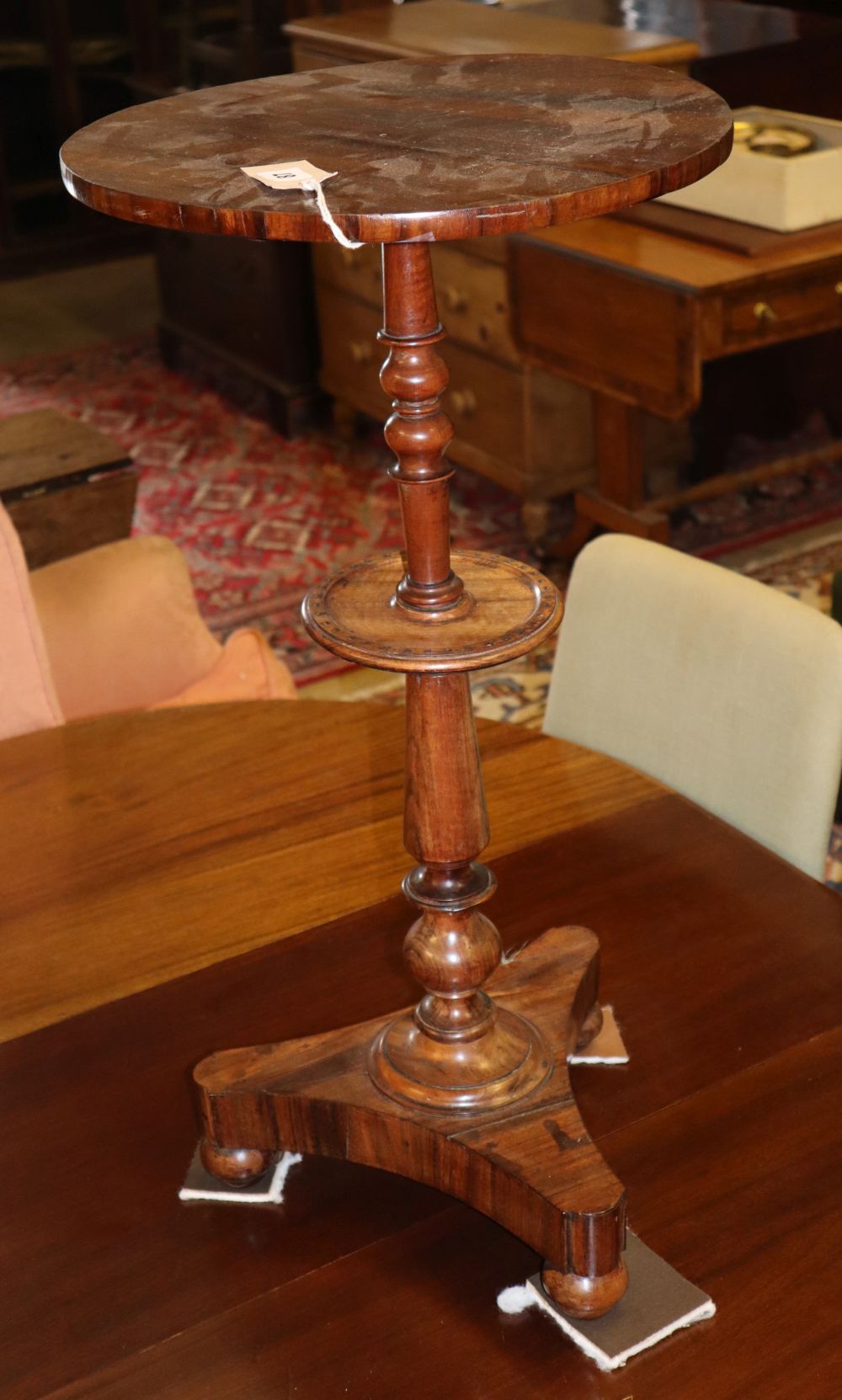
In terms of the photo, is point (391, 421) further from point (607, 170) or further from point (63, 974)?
point (63, 974)

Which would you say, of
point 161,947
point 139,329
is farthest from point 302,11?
point 161,947

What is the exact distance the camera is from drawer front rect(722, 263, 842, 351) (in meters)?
3.08

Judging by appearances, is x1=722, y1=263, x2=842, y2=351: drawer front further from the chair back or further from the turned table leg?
the turned table leg

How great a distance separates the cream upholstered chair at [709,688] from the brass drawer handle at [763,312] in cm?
154

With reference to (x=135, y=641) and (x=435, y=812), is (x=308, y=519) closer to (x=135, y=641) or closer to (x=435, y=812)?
(x=135, y=641)

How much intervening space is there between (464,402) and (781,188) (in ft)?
3.39

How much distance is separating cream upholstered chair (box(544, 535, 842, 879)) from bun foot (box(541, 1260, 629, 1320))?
1.99 feet

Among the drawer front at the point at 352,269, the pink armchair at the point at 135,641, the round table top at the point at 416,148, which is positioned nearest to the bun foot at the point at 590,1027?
the round table top at the point at 416,148

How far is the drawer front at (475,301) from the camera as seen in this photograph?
3686mm

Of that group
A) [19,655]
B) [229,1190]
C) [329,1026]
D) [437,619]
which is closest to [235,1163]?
[229,1190]

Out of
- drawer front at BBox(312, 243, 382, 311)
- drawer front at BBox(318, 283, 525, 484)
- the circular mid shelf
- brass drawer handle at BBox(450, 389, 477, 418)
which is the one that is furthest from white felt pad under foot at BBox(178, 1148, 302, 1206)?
drawer front at BBox(312, 243, 382, 311)

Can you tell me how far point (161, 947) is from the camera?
1.32 m

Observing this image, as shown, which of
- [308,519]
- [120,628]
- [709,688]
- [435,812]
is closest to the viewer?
[435,812]

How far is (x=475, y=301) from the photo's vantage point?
12.4 ft
